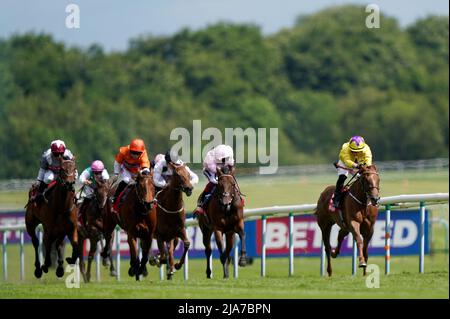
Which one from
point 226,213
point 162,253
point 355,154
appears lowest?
point 162,253

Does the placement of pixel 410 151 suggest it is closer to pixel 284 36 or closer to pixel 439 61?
pixel 439 61

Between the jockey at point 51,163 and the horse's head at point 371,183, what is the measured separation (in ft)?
11.0

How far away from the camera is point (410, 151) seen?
2382 inches

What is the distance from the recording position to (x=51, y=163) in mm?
16938

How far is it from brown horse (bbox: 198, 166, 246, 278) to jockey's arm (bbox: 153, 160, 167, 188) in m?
0.64

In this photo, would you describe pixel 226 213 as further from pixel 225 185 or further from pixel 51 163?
pixel 51 163

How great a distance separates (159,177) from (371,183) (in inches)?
109

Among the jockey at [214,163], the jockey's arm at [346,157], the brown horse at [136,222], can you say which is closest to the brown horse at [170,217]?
the brown horse at [136,222]

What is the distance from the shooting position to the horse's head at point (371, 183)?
1608 cm

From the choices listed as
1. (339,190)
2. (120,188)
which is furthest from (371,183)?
(120,188)

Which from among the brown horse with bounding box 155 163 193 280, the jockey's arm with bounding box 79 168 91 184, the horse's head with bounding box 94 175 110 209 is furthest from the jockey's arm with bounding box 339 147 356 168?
the jockey's arm with bounding box 79 168 91 184

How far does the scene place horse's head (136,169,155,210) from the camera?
1641 cm
